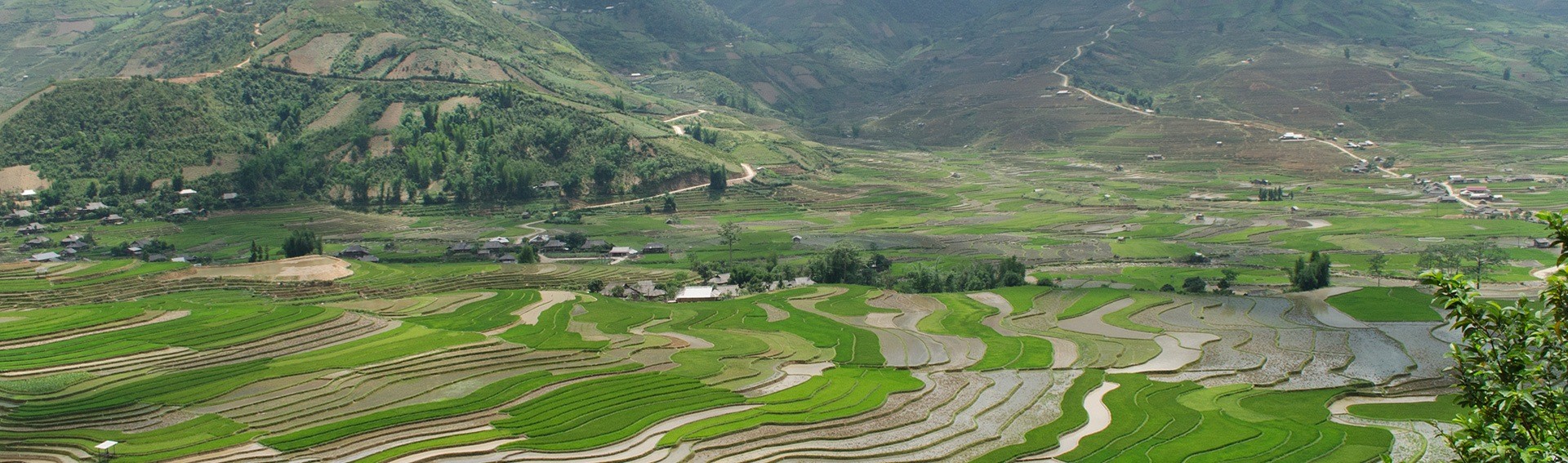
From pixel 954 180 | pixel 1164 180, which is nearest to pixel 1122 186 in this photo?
pixel 1164 180

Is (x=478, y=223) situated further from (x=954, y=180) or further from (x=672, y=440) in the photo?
(x=672, y=440)

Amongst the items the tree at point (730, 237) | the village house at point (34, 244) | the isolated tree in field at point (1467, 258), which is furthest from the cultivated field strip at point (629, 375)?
the village house at point (34, 244)

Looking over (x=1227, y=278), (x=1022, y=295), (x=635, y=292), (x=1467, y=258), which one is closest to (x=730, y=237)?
(x=635, y=292)

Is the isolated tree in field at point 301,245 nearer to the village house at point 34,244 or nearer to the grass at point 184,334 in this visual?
the village house at point 34,244

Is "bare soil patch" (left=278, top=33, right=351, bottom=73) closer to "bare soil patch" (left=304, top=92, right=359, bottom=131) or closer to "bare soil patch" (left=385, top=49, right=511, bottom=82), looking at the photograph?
"bare soil patch" (left=385, top=49, right=511, bottom=82)

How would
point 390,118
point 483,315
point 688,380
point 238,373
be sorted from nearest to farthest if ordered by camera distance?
point 238,373, point 688,380, point 483,315, point 390,118

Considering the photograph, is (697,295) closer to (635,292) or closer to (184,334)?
(635,292)
